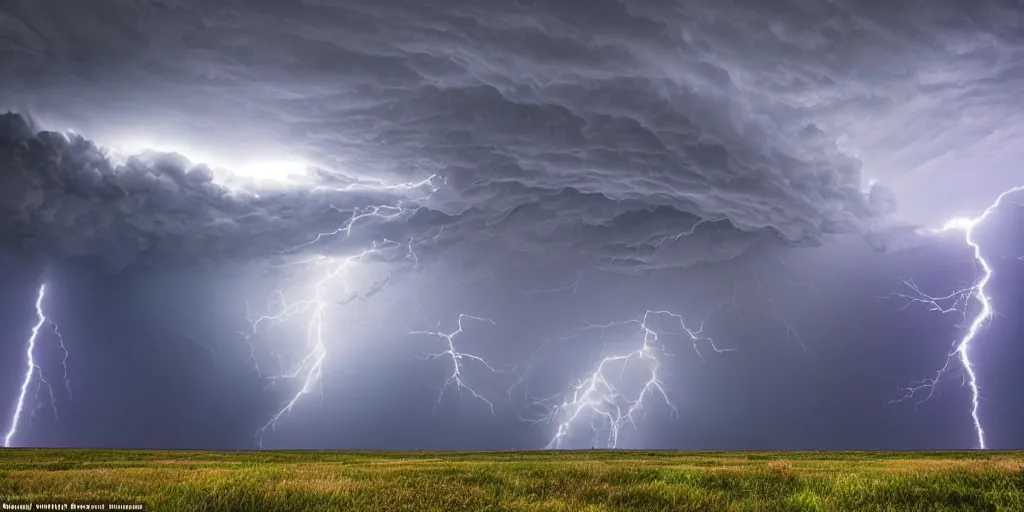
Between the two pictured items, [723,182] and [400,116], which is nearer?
[400,116]

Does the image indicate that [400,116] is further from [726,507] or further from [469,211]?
[726,507]

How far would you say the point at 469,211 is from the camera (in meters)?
50.9

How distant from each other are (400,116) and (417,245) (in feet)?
75.3

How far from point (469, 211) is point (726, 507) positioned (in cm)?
4659

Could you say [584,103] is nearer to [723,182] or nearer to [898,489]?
[723,182]

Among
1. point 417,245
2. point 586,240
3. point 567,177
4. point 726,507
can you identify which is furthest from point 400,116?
point 726,507

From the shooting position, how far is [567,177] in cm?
4291

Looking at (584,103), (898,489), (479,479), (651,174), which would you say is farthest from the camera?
(651,174)

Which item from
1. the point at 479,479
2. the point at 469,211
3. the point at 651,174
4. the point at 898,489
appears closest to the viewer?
the point at 898,489

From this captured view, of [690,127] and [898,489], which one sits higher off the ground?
[690,127]

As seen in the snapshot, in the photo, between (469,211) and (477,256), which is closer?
(469,211)

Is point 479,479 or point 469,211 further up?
point 469,211

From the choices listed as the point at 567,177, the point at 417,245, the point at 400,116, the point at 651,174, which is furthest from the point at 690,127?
the point at 417,245

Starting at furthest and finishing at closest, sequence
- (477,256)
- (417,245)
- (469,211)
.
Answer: (477,256) → (417,245) → (469,211)
